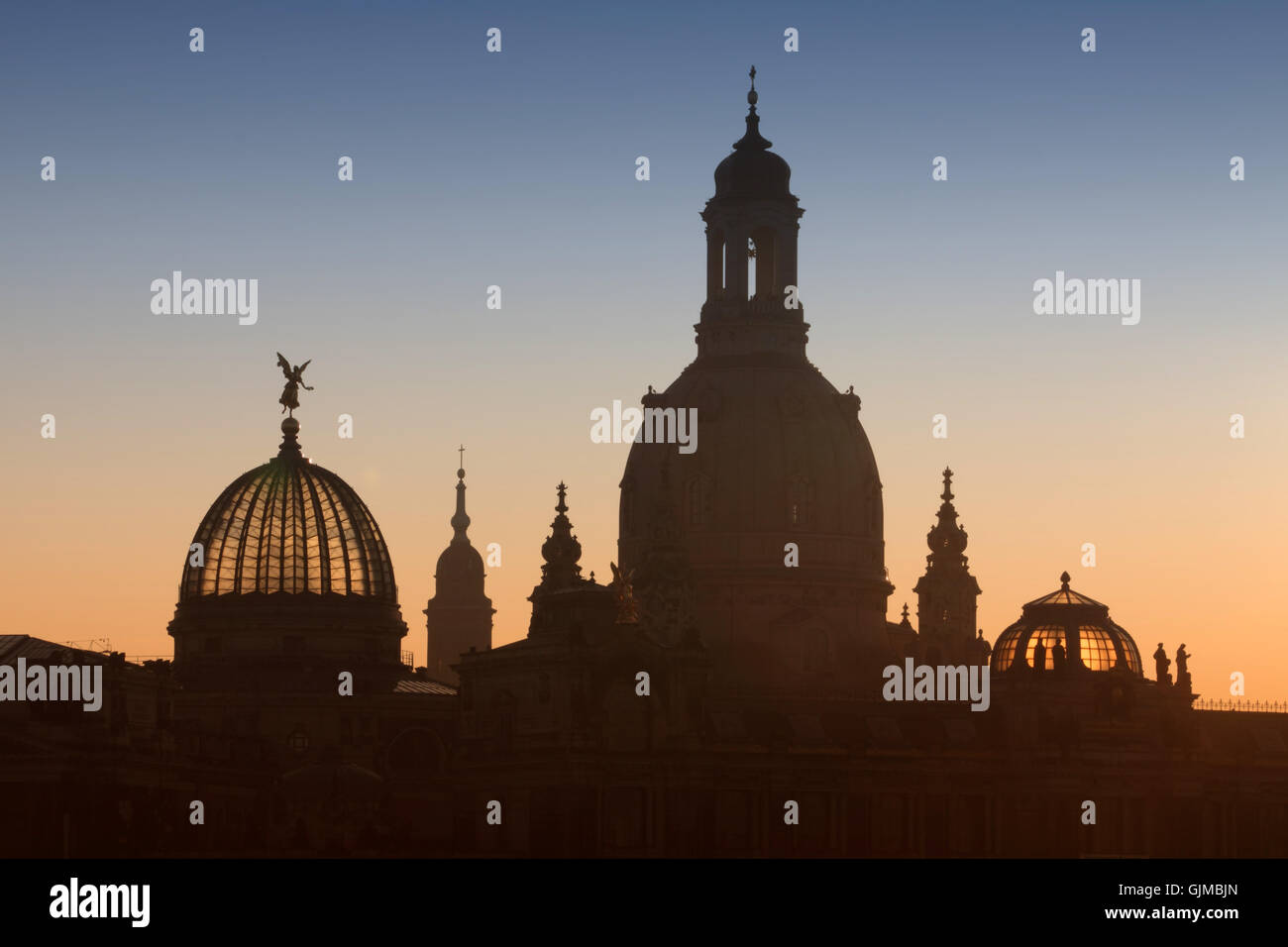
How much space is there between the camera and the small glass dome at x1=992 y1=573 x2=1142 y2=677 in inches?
7072

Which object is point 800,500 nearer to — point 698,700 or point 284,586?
point 698,700

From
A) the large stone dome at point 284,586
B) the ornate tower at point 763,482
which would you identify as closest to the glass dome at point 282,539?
the large stone dome at point 284,586

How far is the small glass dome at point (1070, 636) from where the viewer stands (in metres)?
180

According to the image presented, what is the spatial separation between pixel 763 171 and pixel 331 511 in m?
33.4

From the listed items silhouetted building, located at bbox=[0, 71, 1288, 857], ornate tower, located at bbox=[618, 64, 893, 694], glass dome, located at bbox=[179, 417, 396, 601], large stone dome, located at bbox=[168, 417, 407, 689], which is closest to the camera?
silhouetted building, located at bbox=[0, 71, 1288, 857]

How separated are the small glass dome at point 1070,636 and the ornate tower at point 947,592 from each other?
5725 mm

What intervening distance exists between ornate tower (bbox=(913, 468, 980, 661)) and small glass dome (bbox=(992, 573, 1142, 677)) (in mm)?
5725

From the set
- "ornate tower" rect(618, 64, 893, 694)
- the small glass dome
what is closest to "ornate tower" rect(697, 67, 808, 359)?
"ornate tower" rect(618, 64, 893, 694)

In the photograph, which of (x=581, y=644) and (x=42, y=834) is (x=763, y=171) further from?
(x=42, y=834)

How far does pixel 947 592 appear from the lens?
624 ft

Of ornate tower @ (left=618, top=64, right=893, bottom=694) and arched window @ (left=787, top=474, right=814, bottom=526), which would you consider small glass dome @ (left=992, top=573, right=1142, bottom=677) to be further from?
arched window @ (left=787, top=474, right=814, bottom=526)

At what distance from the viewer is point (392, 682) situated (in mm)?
177000

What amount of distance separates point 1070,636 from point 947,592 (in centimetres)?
1245
